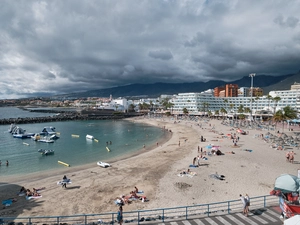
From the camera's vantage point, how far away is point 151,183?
22000 mm

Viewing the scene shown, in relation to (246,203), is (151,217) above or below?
below

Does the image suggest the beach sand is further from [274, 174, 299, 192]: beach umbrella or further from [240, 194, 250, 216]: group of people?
[274, 174, 299, 192]: beach umbrella

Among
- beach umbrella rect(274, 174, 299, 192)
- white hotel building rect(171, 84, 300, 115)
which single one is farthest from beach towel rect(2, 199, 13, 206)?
white hotel building rect(171, 84, 300, 115)

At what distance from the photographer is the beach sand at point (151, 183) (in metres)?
17.2

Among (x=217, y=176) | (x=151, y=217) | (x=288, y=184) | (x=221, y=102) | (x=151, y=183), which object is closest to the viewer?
(x=151, y=217)

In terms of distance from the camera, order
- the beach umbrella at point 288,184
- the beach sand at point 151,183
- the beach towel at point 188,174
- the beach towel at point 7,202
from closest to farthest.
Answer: the beach umbrella at point 288,184 → the beach sand at point 151,183 → the beach towel at point 7,202 → the beach towel at point 188,174

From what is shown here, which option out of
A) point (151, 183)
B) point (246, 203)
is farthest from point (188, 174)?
point (246, 203)

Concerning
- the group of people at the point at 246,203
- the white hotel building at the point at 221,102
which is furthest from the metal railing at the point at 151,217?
the white hotel building at the point at 221,102

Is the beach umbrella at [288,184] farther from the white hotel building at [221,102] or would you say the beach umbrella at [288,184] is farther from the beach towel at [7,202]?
the white hotel building at [221,102]

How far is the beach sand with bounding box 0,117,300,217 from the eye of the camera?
679 inches

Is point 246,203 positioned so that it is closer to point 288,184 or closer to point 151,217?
point 288,184

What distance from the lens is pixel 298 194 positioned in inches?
537

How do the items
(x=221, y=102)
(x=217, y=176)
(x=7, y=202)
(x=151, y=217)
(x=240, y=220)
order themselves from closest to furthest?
(x=240, y=220) → (x=151, y=217) → (x=7, y=202) → (x=217, y=176) → (x=221, y=102)

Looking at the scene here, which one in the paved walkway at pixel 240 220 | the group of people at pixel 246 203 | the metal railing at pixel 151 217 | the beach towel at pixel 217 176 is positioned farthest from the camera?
the beach towel at pixel 217 176
